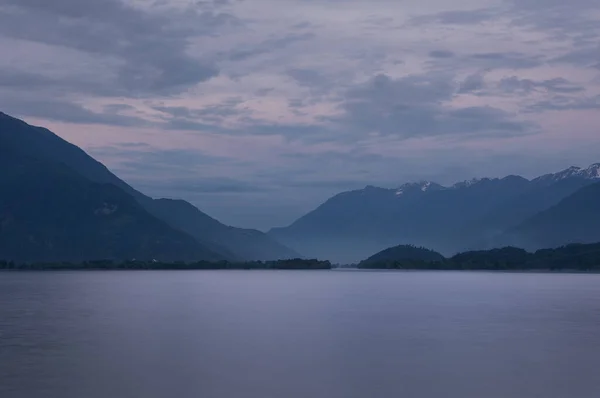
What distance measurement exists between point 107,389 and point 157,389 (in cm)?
218

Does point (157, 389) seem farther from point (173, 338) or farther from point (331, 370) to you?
point (173, 338)

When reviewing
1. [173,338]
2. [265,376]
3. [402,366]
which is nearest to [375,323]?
[173,338]

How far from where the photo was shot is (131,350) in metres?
48.0

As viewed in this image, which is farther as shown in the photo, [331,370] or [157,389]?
[331,370]

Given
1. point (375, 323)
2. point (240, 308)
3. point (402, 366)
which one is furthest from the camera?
point (240, 308)

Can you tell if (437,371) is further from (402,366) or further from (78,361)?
(78,361)

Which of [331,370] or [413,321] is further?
[413,321]

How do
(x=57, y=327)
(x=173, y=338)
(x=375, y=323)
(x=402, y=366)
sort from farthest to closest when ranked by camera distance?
(x=375, y=323), (x=57, y=327), (x=173, y=338), (x=402, y=366)

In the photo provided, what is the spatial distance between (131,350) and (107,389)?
1232 cm

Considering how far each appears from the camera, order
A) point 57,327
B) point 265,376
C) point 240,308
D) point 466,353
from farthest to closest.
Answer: point 240,308 < point 57,327 < point 466,353 < point 265,376

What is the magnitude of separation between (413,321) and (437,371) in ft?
92.2

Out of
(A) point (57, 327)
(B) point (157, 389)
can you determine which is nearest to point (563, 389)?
(B) point (157, 389)

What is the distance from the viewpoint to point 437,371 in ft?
134

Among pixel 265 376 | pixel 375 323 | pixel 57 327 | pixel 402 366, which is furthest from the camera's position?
pixel 375 323
